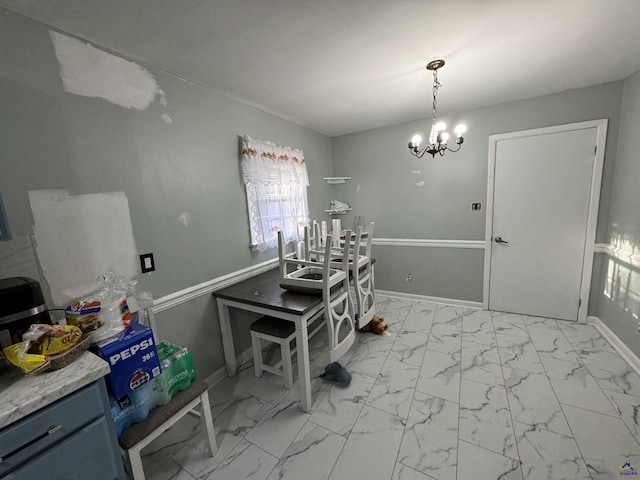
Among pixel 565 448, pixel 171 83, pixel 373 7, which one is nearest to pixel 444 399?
pixel 565 448

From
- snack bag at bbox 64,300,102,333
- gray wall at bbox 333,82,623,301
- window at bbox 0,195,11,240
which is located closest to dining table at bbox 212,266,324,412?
snack bag at bbox 64,300,102,333

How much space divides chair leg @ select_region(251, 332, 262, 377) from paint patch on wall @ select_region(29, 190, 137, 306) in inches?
38.3

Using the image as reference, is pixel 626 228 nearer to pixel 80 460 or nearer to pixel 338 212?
pixel 338 212

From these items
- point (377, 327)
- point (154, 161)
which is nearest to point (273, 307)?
point (154, 161)

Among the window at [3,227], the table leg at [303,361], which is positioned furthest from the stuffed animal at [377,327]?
the window at [3,227]

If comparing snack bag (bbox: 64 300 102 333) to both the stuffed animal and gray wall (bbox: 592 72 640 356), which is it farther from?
Result: gray wall (bbox: 592 72 640 356)

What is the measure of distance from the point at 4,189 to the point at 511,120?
3914mm

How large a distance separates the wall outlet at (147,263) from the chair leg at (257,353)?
881mm

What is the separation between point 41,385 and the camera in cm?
89

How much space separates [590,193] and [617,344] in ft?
4.53

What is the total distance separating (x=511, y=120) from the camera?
269cm

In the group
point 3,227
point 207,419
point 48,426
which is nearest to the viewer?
point 48,426

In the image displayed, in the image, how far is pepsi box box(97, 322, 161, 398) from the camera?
109 centimetres

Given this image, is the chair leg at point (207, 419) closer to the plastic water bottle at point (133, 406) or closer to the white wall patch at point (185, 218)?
the plastic water bottle at point (133, 406)
